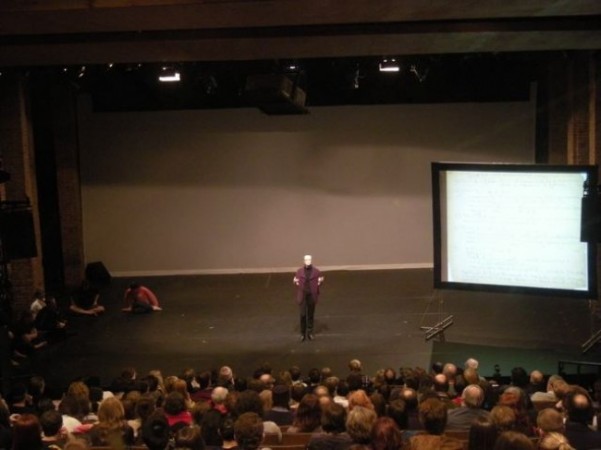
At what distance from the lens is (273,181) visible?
18.7 meters

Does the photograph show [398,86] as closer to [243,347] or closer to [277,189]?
[277,189]

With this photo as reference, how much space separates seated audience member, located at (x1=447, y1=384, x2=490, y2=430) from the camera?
6309mm

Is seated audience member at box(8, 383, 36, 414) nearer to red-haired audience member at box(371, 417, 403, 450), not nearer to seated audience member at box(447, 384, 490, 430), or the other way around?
seated audience member at box(447, 384, 490, 430)

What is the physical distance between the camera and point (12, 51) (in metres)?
10.0

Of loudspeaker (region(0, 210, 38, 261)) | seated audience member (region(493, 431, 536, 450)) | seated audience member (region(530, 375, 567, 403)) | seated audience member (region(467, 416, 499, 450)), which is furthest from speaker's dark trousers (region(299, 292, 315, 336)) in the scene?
seated audience member (region(493, 431, 536, 450))

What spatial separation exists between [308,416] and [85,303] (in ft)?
32.1

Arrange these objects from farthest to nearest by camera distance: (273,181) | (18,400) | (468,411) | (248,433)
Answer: (273,181) < (18,400) < (468,411) < (248,433)

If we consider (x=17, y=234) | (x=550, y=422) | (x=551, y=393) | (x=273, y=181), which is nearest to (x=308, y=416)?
(x=550, y=422)

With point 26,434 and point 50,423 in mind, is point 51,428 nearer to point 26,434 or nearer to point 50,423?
point 50,423

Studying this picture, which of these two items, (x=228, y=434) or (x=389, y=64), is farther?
(x=389, y=64)

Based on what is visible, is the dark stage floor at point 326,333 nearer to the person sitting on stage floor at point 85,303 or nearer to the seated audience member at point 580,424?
the person sitting on stage floor at point 85,303

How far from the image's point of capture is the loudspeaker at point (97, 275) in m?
18.0

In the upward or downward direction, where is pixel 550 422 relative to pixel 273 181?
downward

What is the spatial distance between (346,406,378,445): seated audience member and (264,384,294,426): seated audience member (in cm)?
183
